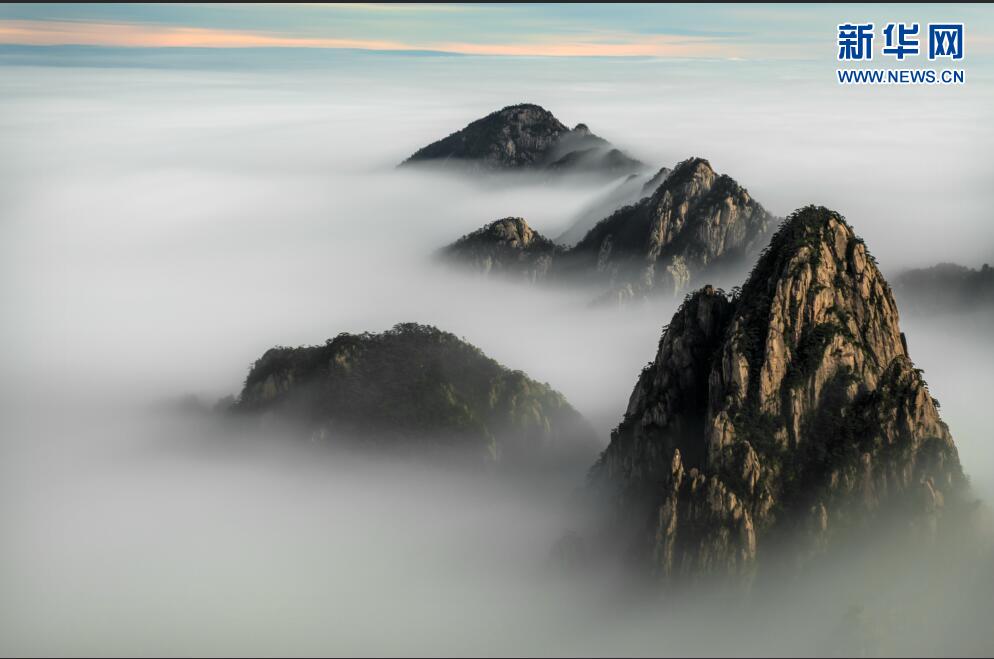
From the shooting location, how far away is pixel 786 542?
98375mm

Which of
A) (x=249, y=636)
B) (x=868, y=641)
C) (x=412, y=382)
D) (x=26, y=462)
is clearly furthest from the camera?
(x=26, y=462)

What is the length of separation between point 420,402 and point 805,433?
237 ft

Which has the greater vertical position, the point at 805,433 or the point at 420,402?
the point at 420,402

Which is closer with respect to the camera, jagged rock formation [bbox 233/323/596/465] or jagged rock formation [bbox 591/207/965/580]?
jagged rock formation [bbox 591/207/965/580]

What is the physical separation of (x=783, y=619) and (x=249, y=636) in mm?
66078

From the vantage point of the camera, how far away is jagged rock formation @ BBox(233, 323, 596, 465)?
153375 millimetres

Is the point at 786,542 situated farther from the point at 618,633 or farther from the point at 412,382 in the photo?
the point at 412,382

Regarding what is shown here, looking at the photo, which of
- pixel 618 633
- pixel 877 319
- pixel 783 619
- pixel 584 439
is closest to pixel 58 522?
pixel 584 439

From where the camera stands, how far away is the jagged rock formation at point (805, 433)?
320ft

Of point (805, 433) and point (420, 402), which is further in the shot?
point (420, 402)

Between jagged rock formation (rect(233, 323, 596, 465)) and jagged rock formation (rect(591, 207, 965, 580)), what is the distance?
174 feet

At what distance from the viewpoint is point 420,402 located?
154000 millimetres

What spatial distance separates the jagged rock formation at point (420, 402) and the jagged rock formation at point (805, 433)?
5305 centimetres

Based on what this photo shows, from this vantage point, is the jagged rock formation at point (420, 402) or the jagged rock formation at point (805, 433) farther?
the jagged rock formation at point (420, 402)
